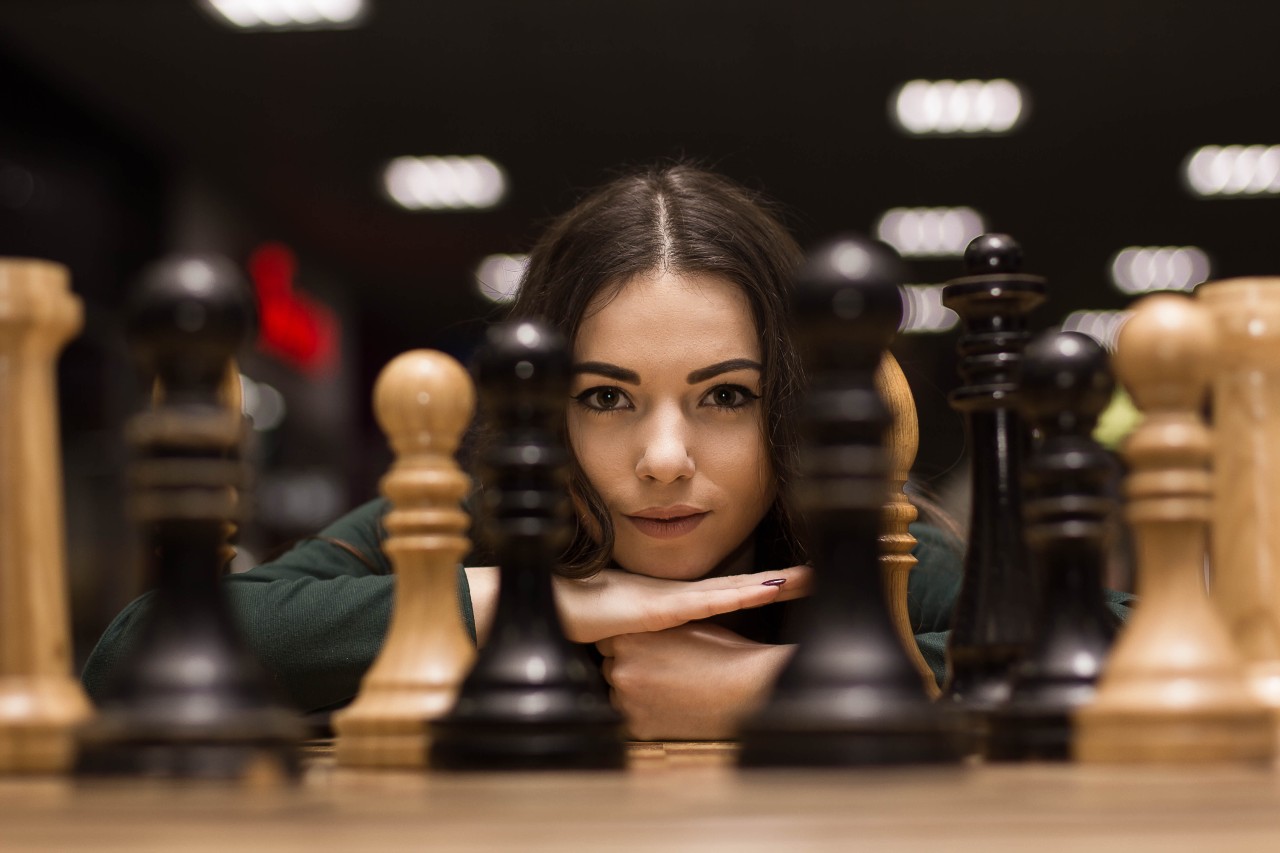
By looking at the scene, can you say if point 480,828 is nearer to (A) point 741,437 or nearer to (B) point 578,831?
(B) point 578,831

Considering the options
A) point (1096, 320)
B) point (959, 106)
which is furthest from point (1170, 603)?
point (1096, 320)

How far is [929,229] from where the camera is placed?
820 centimetres

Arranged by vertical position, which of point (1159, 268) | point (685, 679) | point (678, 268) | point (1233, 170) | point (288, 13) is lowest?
point (685, 679)

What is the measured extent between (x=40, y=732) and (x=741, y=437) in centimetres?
75

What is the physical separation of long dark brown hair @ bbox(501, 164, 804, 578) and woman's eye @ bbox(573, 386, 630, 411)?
0.07 meters

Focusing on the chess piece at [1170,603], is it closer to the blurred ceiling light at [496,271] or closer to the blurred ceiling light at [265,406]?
the blurred ceiling light at [265,406]

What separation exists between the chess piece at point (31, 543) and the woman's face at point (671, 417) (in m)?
0.57

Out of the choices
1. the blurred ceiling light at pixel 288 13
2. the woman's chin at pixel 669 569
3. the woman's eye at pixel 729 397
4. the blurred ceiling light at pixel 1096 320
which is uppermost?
the blurred ceiling light at pixel 288 13

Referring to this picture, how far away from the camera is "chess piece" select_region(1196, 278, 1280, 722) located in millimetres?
660

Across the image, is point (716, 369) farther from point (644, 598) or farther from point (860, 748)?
point (860, 748)

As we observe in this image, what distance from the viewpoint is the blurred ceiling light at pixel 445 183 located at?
7.12m

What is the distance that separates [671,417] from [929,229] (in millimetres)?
7296

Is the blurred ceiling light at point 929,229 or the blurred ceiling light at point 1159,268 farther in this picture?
the blurred ceiling light at point 1159,268

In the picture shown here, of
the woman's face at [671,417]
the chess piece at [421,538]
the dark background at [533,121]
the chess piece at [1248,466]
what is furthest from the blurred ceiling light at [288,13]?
the chess piece at [1248,466]
